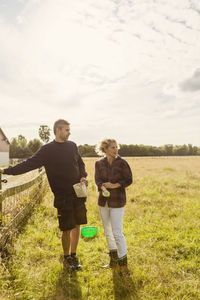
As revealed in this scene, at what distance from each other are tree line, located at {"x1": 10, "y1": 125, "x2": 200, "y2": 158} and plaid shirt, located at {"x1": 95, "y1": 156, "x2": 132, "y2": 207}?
4558cm

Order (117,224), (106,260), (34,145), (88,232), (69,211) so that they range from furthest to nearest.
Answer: (34,145), (88,232), (106,260), (69,211), (117,224)

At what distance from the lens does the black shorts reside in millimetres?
3533

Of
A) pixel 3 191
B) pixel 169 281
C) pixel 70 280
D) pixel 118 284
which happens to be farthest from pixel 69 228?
pixel 169 281

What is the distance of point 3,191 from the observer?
3994 mm

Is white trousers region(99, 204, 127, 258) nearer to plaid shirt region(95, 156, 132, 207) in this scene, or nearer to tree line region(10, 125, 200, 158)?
plaid shirt region(95, 156, 132, 207)

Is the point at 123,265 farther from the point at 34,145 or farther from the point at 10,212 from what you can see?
the point at 34,145

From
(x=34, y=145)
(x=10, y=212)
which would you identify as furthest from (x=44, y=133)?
(x=10, y=212)

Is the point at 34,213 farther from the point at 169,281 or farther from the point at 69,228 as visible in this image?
the point at 169,281

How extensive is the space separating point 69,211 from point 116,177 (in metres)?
0.90

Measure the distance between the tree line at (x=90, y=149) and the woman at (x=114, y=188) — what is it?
45.6 m

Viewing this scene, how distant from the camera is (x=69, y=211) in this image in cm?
356

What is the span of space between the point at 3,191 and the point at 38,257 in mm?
1286

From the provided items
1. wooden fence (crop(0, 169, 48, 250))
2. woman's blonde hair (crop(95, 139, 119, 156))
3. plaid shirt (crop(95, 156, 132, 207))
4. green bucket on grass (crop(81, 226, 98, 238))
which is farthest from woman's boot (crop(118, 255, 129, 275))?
wooden fence (crop(0, 169, 48, 250))

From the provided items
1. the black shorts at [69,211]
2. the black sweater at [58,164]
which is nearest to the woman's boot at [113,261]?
the black shorts at [69,211]
